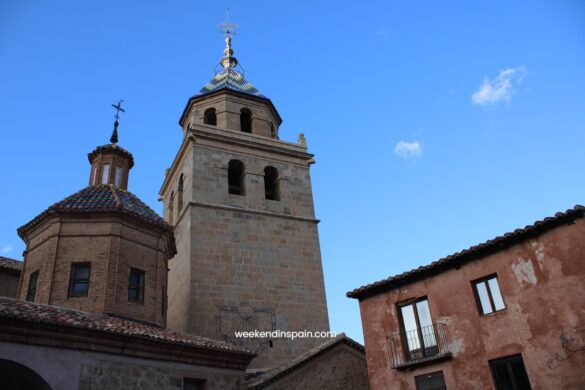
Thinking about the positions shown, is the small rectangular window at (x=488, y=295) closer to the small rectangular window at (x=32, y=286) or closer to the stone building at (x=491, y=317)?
the stone building at (x=491, y=317)

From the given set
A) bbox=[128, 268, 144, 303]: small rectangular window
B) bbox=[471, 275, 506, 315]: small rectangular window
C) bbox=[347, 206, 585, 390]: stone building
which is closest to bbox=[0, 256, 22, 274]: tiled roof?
bbox=[128, 268, 144, 303]: small rectangular window

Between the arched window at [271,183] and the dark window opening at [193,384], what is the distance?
11.0 metres

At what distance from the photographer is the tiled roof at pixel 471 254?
11.3 metres

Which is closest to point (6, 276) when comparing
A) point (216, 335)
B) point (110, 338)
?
point (216, 335)

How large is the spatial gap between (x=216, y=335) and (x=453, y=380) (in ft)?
27.5

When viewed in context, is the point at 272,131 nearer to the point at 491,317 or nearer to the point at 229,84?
the point at 229,84

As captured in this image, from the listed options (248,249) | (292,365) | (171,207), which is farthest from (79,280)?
(171,207)

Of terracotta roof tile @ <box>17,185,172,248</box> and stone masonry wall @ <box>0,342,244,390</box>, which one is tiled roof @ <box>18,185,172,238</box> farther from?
Result: stone masonry wall @ <box>0,342,244,390</box>

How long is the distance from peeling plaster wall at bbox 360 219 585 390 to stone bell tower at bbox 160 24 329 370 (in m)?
6.16

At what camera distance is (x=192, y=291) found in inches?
729

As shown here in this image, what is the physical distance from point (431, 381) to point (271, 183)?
41.0 feet

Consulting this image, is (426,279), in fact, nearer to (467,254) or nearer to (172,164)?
(467,254)

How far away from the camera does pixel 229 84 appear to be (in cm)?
2453

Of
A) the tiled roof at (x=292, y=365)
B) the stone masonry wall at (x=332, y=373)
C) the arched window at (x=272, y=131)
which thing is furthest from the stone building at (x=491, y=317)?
the arched window at (x=272, y=131)
